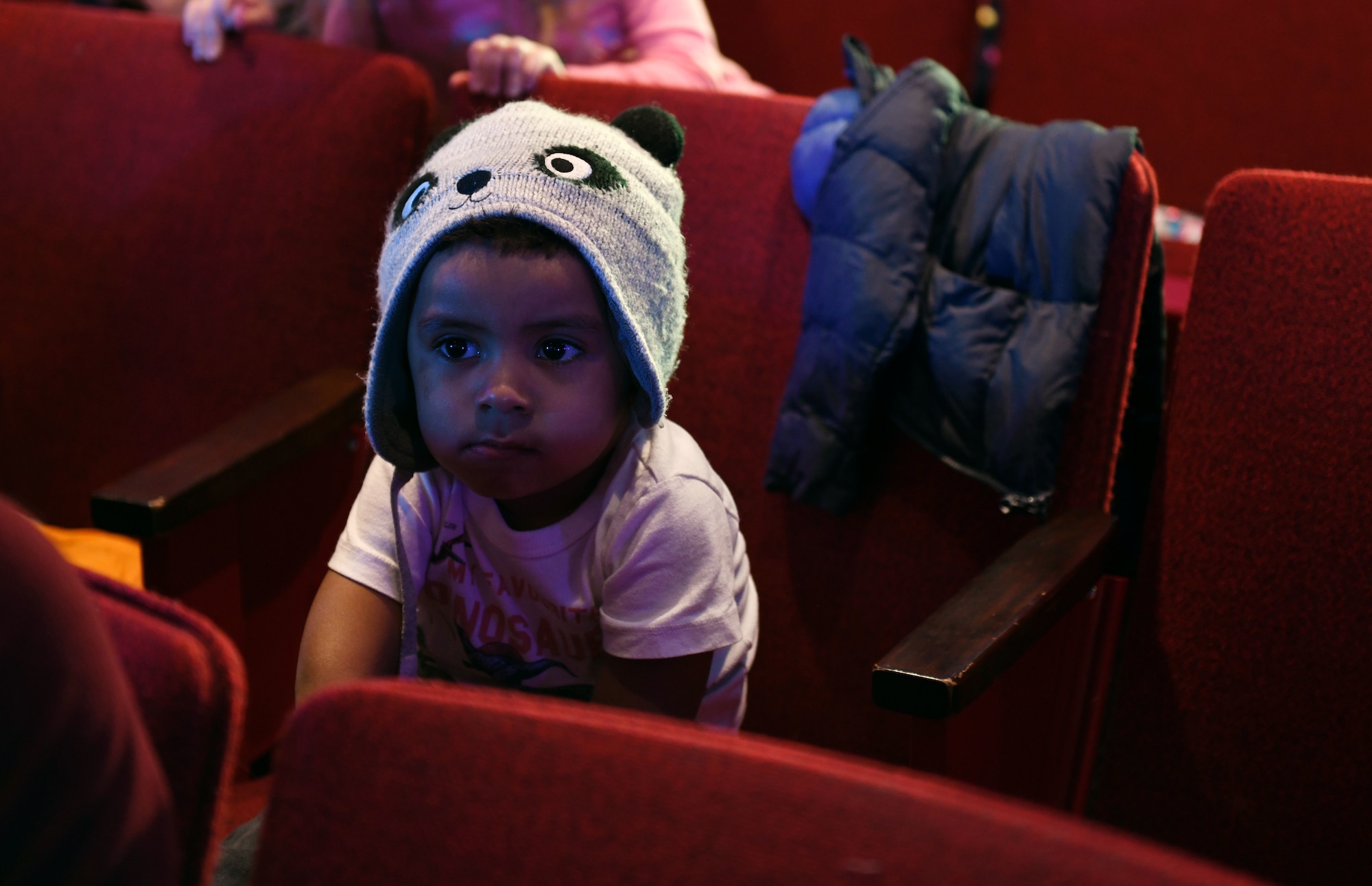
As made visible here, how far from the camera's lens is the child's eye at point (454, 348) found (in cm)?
77

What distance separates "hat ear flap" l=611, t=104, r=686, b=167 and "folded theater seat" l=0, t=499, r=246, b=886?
1.71 ft

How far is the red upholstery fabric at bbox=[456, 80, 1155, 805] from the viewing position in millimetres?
1089

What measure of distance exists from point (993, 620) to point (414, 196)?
1.66 ft

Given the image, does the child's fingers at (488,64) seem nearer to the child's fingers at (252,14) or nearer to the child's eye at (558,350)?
the child's fingers at (252,14)

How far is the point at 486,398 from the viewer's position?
73cm

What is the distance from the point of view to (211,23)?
132 cm

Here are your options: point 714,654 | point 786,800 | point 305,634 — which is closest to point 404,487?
point 305,634

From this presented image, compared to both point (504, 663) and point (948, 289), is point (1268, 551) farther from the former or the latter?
point (504, 663)

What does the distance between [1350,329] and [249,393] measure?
1.10m

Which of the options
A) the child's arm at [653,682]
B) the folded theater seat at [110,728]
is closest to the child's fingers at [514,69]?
the child's arm at [653,682]

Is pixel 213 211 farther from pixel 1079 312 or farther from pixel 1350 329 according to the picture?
pixel 1350 329

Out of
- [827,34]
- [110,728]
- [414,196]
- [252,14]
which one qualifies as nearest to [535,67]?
[252,14]

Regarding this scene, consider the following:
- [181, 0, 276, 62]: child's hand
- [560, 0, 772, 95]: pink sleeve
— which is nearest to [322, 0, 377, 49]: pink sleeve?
[181, 0, 276, 62]: child's hand

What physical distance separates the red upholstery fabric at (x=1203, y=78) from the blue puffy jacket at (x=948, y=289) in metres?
1.07
